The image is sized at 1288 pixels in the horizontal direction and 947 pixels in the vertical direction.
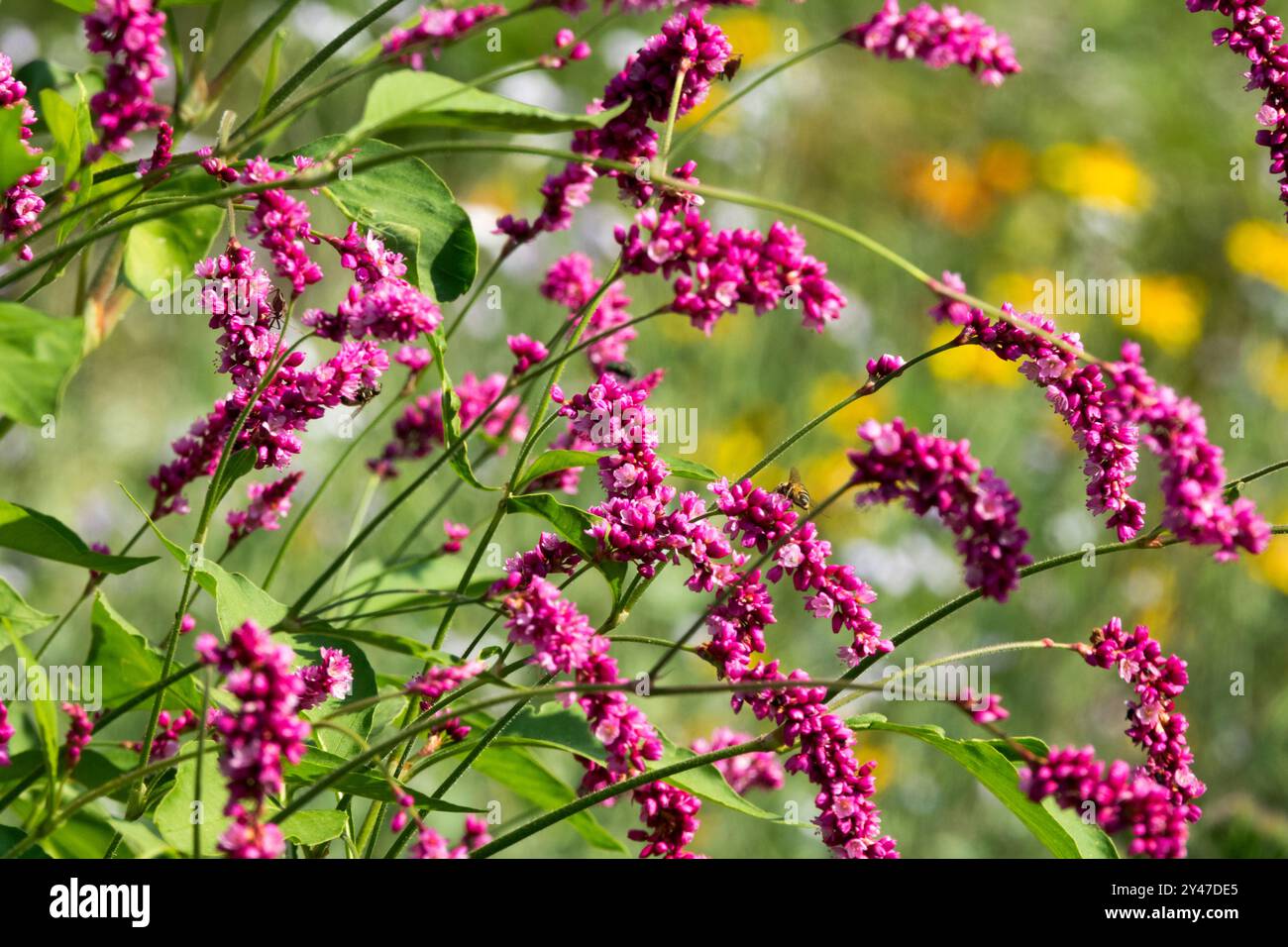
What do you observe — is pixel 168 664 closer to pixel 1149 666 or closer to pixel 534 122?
pixel 534 122

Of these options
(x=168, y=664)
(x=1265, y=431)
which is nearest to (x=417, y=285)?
(x=168, y=664)

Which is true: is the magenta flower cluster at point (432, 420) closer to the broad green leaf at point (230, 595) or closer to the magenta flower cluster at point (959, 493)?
the broad green leaf at point (230, 595)

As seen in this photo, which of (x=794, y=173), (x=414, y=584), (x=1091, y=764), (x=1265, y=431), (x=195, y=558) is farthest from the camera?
(x=794, y=173)

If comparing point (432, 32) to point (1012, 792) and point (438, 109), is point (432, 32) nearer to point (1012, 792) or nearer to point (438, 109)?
point (438, 109)

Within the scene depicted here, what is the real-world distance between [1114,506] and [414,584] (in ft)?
2.72

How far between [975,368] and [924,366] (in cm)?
20

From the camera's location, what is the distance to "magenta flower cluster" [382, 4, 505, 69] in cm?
114

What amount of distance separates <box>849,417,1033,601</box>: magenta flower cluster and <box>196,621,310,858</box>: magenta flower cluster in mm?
440

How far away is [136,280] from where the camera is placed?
4.27ft

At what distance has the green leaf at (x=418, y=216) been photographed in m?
1.30

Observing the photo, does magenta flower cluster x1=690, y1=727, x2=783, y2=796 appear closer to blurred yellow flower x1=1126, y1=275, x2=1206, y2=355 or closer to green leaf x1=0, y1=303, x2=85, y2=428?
green leaf x1=0, y1=303, x2=85, y2=428

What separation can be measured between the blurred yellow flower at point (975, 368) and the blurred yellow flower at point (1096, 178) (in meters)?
0.87

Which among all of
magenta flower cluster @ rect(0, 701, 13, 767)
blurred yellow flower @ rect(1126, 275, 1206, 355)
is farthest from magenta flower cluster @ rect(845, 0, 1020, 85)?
blurred yellow flower @ rect(1126, 275, 1206, 355)

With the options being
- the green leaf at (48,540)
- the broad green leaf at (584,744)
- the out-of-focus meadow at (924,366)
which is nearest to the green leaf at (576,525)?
the broad green leaf at (584,744)
